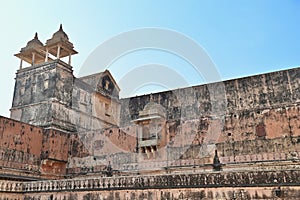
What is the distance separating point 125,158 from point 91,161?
2.18 meters

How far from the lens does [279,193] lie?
695cm

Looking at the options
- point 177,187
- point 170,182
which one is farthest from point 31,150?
point 177,187

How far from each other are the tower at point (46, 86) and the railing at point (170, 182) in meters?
8.05

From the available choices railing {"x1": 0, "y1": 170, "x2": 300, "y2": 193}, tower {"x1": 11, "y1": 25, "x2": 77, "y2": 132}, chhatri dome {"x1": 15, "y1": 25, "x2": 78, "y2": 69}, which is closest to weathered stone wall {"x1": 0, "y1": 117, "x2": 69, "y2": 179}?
tower {"x1": 11, "y1": 25, "x2": 77, "y2": 132}

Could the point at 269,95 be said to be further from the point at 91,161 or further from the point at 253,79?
the point at 91,161

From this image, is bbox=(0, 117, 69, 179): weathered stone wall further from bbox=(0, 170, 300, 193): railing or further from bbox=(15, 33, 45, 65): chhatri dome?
bbox=(15, 33, 45, 65): chhatri dome

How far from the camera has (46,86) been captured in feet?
63.7

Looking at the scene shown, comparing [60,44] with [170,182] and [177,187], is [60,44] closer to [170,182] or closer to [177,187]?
[170,182]

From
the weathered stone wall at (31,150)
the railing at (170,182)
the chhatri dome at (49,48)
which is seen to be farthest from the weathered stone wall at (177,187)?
the chhatri dome at (49,48)

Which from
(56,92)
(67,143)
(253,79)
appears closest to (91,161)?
(67,143)

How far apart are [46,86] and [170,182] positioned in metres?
14.0

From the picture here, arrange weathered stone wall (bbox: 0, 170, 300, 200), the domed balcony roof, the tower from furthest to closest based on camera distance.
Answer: the domed balcony roof → the tower → weathered stone wall (bbox: 0, 170, 300, 200)

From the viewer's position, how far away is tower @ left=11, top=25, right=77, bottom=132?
1877cm

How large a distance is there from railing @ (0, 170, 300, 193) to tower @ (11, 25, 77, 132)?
8.05 meters
